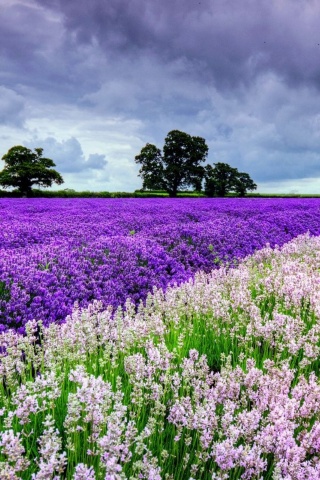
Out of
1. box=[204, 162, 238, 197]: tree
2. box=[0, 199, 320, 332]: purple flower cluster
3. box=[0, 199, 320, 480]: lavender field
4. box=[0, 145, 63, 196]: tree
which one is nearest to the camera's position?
box=[0, 199, 320, 480]: lavender field

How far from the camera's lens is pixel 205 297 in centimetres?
446

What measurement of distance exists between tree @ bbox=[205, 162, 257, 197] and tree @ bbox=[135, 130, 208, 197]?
9.34ft

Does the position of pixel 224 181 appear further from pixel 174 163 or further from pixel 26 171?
pixel 26 171

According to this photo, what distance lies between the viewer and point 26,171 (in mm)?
43250

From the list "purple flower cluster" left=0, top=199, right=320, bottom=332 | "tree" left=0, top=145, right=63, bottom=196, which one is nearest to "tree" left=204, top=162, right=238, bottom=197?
Answer: "tree" left=0, top=145, right=63, bottom=196

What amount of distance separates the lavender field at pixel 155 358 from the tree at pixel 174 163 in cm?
3669

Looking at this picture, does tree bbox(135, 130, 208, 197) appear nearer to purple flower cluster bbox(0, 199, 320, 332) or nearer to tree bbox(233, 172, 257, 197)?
tree bbox(233, 172, 257, 197)

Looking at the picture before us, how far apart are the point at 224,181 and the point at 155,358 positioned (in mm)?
53340

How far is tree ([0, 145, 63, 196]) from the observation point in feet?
143

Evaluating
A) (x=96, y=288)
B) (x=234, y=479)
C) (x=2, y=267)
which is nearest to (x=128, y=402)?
(x=234, y=479)

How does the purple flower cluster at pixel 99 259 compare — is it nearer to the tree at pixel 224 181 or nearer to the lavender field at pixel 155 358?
the lavender field at pixel 155 358

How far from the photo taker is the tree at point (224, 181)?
5238cm

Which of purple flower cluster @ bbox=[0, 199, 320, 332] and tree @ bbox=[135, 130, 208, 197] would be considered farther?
tree @ bbox=[135, 130, 208, 197]

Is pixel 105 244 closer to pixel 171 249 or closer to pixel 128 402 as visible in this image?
A: pixel 171 249
